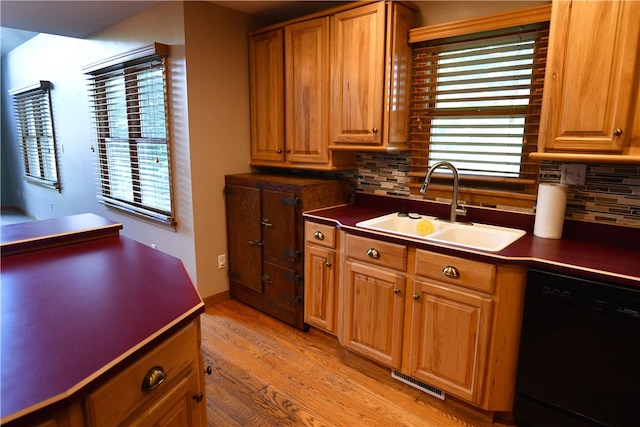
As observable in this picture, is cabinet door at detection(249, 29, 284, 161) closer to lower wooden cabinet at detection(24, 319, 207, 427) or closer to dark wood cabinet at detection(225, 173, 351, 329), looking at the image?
dark wood cabinet at detection(225, 173, 351, 329)

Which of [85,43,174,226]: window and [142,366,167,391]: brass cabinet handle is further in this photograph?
[85,43,174,226]: window

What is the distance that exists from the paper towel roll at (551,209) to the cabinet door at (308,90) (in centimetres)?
136

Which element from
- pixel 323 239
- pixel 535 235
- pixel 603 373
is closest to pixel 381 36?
pixel 323 239

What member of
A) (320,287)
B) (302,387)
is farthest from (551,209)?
(302,387)

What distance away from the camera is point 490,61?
219 cm

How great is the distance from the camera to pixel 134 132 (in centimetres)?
346

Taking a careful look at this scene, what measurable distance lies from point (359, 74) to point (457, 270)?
4.47 feet

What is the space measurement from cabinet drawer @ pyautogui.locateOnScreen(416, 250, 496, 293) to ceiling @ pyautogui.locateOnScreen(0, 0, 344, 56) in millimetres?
1993

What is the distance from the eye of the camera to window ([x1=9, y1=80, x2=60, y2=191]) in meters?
5.09

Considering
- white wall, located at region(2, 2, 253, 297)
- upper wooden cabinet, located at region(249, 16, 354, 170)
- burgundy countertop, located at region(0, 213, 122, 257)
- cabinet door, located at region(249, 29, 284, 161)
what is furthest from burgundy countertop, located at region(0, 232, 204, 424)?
cabinet door, located at region(249, 29, 284, 161)

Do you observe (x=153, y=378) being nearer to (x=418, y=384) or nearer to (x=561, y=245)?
(x=418, y=384)

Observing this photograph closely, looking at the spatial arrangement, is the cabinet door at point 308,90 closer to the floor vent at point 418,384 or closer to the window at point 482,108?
the window at point 482,108

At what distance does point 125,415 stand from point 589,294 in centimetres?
169

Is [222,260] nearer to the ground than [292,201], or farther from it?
nearer to the ground
